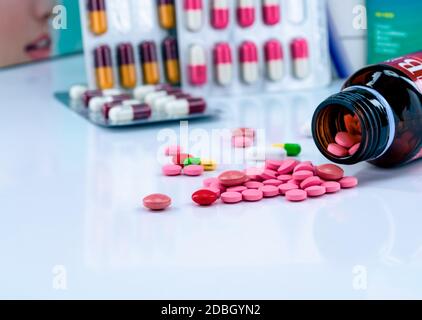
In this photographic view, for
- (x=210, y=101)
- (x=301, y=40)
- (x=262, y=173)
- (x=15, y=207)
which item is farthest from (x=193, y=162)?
(x=301, y=40)

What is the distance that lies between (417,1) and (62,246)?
92 centimetres

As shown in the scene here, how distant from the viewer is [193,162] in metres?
1.17

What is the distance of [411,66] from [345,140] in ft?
0.43

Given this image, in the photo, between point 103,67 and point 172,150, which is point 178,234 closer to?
point 172,150

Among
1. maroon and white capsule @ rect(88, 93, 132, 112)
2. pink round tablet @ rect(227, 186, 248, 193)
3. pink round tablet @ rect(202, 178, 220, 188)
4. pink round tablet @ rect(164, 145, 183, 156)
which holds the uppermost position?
pink round tablet @ rect(227, 186, 248, 193)

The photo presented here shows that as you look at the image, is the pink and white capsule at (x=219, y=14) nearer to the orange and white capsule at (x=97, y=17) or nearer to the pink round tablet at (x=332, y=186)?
the orange and white capsule at (x=97, y=17)

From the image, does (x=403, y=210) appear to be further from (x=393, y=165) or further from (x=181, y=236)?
(x=181, y=236)

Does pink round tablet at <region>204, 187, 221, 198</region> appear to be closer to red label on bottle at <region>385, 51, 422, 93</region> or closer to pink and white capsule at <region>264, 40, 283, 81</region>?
red label on bottle at <region>385, 51, 422, 93</region>

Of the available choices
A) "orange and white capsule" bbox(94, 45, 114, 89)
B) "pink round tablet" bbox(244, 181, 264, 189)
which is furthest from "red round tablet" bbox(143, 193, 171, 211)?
"orange and white capsule" bbox(94, 45, 114, 89)

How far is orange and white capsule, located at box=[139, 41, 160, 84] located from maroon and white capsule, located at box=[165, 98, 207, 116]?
7.5 inches

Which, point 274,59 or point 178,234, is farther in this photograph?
point 274,59

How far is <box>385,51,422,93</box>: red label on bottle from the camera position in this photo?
1.08 m

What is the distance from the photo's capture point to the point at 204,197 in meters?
1.00

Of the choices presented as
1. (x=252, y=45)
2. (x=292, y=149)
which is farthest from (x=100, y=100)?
(x=292, y=149)
